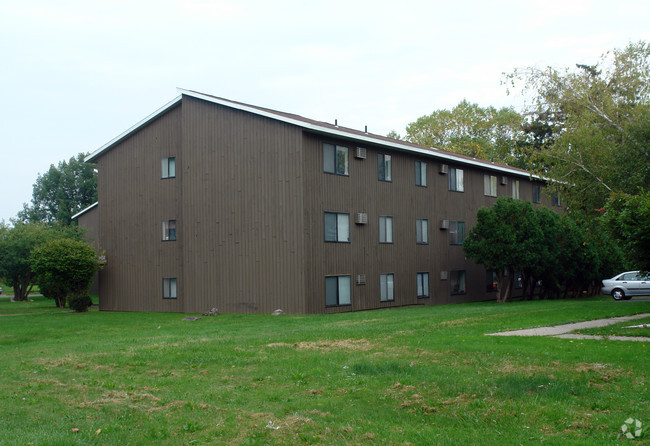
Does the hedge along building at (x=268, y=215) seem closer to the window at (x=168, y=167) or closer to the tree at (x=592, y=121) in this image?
the window at (x=168, y=167)

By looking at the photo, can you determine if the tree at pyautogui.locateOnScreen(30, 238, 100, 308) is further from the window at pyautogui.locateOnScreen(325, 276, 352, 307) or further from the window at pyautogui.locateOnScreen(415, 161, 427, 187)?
the window at pyautogui.locateOnScreen(415, 161, 427, 187)

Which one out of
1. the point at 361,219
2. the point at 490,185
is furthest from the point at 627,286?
the point at 361,219

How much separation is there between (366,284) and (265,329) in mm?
9882

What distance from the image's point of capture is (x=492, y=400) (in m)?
7.84

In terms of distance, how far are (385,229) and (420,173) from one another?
158 inches

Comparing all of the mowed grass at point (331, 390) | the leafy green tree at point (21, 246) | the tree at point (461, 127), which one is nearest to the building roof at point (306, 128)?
the leafy green tree at point (21, 246)

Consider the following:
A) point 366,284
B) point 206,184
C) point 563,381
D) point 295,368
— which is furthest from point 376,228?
point 563,381

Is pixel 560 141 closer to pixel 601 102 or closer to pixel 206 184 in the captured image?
pixel 601 102

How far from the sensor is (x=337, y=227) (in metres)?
26.7

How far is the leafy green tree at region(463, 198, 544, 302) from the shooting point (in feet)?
97.6

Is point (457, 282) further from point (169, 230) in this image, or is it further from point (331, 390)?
point (331, 390)

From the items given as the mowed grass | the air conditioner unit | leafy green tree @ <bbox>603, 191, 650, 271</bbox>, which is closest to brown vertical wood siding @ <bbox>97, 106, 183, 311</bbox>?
the air conditioner unit

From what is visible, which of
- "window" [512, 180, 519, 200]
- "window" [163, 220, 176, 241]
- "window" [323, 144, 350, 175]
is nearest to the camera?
"window" [323, 144, 350, 175]

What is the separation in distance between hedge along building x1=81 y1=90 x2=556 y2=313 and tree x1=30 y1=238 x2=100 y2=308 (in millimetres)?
1486
